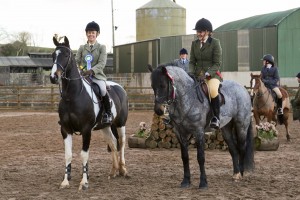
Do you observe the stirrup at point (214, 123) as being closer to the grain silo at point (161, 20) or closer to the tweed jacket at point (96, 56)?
the tweed jacket at point (96, 56)

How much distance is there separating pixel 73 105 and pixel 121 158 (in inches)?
61.9

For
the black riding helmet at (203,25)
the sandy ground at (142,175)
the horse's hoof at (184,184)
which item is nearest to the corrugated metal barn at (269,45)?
the sandy ground at (142,175)

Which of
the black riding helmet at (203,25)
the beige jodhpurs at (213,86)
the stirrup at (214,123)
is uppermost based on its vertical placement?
the black riding helmet at (203,25)

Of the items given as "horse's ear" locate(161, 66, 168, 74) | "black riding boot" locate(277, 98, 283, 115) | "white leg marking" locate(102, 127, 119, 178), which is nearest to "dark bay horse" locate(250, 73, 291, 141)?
"black riding boot" locate(277, 98, 283, 115)

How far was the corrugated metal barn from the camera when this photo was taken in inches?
1241

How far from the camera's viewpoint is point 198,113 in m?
7.50

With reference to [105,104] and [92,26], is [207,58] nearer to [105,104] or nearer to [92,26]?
[105,104]

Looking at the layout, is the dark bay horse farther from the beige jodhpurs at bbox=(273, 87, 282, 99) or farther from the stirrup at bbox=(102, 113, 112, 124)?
the stirrup at bbox=(102, 113, 112, 124)

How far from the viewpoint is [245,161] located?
8.40m

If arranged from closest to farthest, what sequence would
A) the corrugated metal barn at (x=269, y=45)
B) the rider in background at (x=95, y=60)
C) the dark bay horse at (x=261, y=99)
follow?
1. the rider in background at (x=95, y=60)
2. the dark bay horse at (x=261, y=99)
3. the corrugated metal barn at (x=269, y=45)

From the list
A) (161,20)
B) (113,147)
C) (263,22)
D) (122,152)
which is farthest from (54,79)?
(161,20)

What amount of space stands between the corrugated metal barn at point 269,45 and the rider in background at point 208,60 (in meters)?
24.4

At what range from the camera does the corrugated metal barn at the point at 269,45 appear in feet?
103

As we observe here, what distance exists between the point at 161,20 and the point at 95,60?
43.3m
